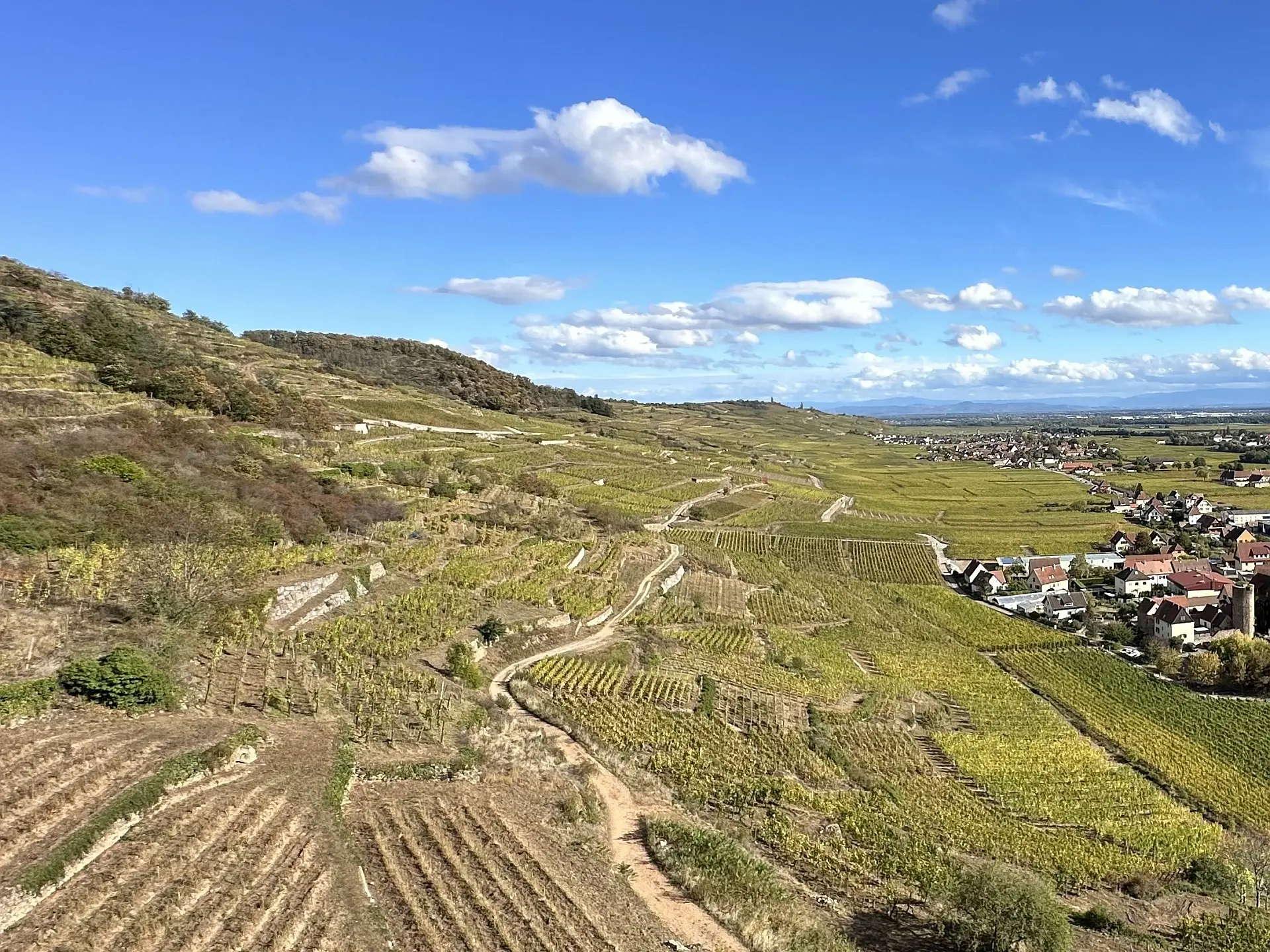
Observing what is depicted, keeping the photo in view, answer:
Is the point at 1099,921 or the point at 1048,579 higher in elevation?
the point at 1099,921

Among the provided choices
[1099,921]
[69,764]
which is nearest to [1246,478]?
[1099,921]

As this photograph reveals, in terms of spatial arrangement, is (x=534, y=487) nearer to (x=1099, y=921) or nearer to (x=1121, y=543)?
(x=1099, y=921)

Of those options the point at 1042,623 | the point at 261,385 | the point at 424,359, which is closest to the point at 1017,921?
the point at 1042,623

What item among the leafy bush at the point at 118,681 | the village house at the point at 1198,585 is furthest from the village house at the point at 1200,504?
the leafy bush at the point at 118,681

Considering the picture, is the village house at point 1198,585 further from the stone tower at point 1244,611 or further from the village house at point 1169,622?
the stone tower at point 1244,611

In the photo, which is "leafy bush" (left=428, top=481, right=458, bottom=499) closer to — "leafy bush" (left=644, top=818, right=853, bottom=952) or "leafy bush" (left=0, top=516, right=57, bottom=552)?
"leafy bush" (left=0, top=516, right=57, bottom=552)

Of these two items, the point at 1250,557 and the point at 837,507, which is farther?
the point at 837,507

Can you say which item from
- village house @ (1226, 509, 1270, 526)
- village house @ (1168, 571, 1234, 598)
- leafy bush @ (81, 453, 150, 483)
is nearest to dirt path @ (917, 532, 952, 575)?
village house @ (1168, 571, 1234, 598)
